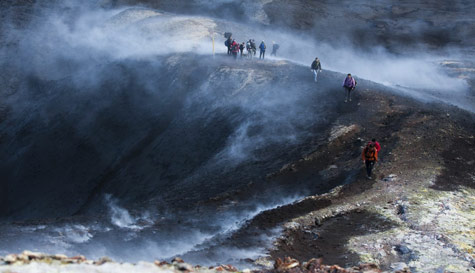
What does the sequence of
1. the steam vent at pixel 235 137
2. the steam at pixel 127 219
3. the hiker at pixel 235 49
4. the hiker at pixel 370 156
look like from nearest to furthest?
the steam vent at pixel 235 137
the steam at pixel 127 219
the hiker at pixel 370 156
the hiker at pixel 235 49

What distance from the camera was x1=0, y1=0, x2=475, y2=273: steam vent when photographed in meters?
12.0

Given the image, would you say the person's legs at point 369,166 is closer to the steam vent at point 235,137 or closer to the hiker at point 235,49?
the steam vent at point 235,137

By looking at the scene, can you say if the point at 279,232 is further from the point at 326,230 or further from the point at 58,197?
the point at 58,197

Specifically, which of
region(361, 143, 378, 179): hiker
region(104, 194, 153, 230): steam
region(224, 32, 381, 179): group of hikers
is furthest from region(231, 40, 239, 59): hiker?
region(104, 194, 153, 230): steam

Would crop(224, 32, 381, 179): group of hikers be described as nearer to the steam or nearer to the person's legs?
the person's legs

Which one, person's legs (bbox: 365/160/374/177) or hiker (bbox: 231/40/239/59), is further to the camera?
hiker (bbox: 231/40/239/59)

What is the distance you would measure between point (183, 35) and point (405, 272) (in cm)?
2869

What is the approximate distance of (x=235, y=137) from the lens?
21141 mm

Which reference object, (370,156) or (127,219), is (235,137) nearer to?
(370,156)

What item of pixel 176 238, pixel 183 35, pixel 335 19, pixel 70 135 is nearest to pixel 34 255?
pixel 176 238

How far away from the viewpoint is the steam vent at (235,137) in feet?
39.5

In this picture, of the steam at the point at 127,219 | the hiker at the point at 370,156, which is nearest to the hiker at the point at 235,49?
the hiker at the point at 370,156

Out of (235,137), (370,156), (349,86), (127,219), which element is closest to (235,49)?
(349,86)

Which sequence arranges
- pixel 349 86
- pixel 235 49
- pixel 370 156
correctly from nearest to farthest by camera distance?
pixel 370 156, pixel 349 86, pixel 235 49
